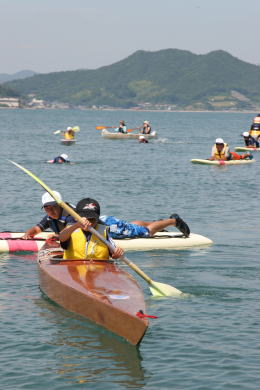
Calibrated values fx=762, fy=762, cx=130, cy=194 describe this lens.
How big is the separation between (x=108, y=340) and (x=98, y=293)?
2.29 feet

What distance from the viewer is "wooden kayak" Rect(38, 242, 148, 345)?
395 inches

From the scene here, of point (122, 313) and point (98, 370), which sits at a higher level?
A: point (122, 313)

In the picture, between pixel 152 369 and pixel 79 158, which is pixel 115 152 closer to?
pixel 79 158

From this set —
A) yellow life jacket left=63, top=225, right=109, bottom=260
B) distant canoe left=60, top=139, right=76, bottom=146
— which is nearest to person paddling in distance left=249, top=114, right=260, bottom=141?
distant canoe left=60, top=139, right=76, bottom=146

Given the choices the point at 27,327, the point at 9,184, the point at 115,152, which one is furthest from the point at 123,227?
the point at 115,152

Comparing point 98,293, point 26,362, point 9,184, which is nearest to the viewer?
point 26,362

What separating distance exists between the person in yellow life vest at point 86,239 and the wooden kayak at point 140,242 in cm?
363

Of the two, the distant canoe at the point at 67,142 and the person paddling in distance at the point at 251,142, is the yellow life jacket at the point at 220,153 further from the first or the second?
the distant canoe at the point at 67,142

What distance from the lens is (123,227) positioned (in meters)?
16.5

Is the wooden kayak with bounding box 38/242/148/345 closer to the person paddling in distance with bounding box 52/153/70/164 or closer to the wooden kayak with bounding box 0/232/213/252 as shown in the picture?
the wooden kayak with bounding box 0/232/213/252

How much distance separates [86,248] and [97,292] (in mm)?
1507

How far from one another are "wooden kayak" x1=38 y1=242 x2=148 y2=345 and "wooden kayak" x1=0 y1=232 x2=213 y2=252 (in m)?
2.74

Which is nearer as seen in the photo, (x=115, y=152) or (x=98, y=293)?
(x=98, y=293)

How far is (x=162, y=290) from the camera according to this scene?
42.1 ft
